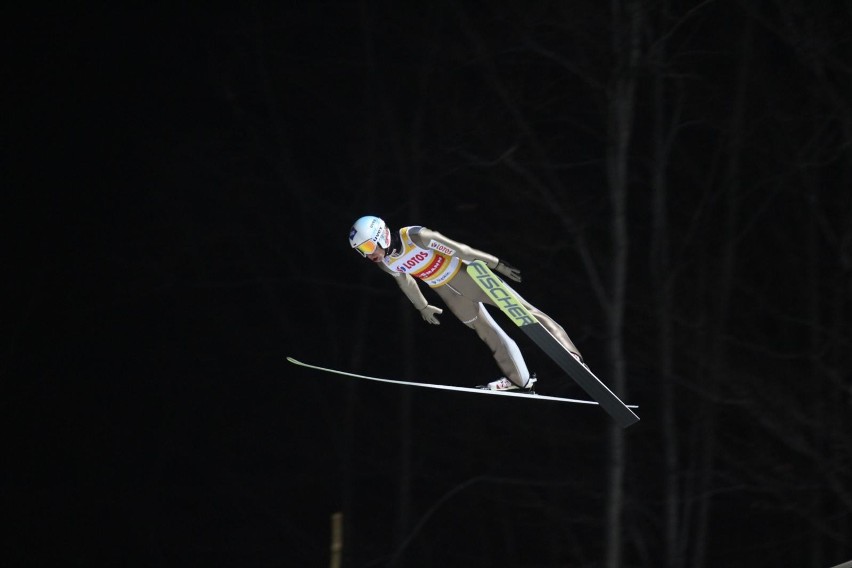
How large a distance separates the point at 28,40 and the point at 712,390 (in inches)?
346

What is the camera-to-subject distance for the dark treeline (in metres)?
11.3

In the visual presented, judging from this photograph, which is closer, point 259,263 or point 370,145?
point 370,145

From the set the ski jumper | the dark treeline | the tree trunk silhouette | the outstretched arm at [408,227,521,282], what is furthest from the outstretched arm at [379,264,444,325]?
the tree trunk silhouette

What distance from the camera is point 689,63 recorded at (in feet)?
41.1

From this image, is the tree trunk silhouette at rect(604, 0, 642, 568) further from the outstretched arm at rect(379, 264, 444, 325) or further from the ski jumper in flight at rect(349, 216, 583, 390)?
the outstretched arm at rect(379, 264, 444, 325)

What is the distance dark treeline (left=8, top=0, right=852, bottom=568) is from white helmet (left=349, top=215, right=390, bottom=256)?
4.17m

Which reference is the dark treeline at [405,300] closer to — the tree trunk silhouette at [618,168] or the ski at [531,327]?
the tree trunk silhouette at [618,168]

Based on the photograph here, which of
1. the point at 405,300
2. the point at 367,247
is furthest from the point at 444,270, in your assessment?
the point at 405,300

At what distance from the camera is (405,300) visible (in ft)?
42.0

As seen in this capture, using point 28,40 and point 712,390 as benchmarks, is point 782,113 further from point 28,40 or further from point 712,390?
point 28,40

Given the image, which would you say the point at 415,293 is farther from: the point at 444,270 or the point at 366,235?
the point at 366,235

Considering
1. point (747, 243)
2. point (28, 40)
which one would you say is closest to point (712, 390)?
point (747, 243)

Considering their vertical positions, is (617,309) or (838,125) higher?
(838,125)

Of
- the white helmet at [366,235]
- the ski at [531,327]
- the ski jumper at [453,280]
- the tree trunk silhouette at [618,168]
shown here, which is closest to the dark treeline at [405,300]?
the tree trunk silhouette at [618,168]
